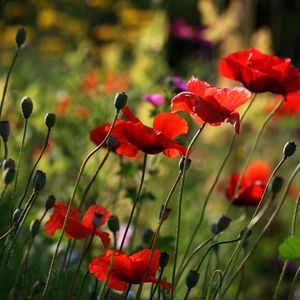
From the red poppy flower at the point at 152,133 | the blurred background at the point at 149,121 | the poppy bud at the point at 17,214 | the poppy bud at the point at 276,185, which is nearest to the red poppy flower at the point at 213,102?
the red poppy flower at the point at 152,133

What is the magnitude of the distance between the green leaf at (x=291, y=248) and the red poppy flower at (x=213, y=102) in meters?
0.17

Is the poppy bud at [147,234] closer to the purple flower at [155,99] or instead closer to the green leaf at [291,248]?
the purple flower at [155,99]

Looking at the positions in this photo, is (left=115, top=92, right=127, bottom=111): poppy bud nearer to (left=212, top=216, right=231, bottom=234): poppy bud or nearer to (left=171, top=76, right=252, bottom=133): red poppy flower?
(left=171, top=76, right=252, bottom=133): red poppy flower

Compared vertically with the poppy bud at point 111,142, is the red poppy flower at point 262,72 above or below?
above

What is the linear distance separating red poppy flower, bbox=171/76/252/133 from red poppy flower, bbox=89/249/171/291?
21cm

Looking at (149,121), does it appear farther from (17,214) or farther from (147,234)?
(17,214)

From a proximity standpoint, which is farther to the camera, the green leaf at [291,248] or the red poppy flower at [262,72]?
the red poppy flower at [262,72]

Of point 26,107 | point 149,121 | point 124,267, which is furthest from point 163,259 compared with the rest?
point 149,121

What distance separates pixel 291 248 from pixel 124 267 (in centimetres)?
23

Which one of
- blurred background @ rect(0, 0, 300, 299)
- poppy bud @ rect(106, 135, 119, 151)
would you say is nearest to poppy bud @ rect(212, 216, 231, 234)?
poppy bud @ rect(106, 135, 119, 151)

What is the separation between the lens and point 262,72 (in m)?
1.34

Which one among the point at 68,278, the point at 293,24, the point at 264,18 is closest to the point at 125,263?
the point at 68,278

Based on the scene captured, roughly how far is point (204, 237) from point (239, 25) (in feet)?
5.60

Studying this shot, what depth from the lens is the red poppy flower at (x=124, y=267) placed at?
1.12 meters
